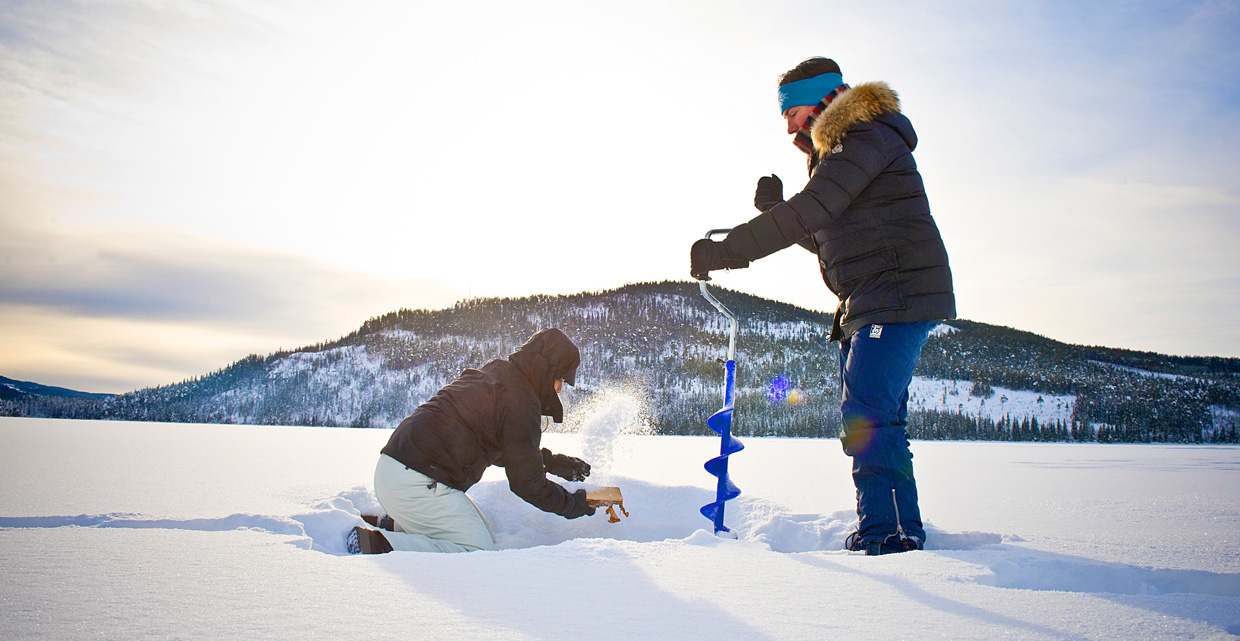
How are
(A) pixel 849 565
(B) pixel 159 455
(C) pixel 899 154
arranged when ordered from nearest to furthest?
(A) pixel 849 565, (C) pixel 899 154, (B) pixel 159 455

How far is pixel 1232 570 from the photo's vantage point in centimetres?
196

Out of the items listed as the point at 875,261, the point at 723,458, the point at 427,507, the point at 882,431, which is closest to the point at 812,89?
the point at 875,261

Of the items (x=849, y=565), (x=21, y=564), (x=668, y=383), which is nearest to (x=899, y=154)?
(x=849, y=565)

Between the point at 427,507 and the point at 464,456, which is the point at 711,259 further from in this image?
the point at 427,507

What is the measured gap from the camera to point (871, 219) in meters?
2.60

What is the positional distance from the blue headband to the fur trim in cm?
19

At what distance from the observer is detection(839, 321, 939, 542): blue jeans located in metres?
2.52

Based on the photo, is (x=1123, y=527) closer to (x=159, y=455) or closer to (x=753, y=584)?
(x=753, y=584)

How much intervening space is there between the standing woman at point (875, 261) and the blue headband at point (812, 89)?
0.72 feet

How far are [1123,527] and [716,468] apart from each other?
1.91 metres

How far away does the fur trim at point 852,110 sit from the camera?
2607 mm

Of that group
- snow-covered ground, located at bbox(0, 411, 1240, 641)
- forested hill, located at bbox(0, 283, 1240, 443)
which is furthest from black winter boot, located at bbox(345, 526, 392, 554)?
forested hill, located at bbox(0, 283, 1240, 443)

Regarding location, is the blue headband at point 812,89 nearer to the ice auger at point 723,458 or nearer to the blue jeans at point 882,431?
the ice auger at point 723,458

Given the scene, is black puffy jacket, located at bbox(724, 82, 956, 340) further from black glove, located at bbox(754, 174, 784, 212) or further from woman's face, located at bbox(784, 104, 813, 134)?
black glove, located at bbox(754, 174, 784, 212)
